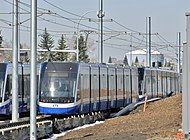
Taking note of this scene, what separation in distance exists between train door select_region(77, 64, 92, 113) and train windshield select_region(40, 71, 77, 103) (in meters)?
0.49

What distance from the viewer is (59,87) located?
3231 cm

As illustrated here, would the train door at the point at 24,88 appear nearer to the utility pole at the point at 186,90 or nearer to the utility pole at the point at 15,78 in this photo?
the utility pole at the point at 15,78

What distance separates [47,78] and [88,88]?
2.68 metres

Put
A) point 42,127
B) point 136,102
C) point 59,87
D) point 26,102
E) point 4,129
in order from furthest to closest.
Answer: point 136,102 → point 26,102 → point 59,87 → point 42,127 → point 4,129

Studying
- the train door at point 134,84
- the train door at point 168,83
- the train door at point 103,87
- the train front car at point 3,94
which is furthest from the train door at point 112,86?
the train door at point 168,83

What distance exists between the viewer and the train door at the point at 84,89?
3278cm

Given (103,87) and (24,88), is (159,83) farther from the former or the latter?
(24,88)

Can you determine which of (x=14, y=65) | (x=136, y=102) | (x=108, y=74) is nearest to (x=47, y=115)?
(x=14, y=65)

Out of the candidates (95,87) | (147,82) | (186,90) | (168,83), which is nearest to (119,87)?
(95,87)

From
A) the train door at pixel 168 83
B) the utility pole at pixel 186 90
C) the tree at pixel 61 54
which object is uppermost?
the tree at pixel 61 54

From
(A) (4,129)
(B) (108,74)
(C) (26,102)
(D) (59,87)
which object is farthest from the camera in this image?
(B) (108,74)

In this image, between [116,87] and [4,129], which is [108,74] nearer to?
[116,87]

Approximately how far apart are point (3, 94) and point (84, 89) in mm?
4335

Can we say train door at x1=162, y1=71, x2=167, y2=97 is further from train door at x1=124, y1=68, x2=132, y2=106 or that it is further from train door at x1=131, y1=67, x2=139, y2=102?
train door at x1=124, y1=68, x2=132, y2=106
